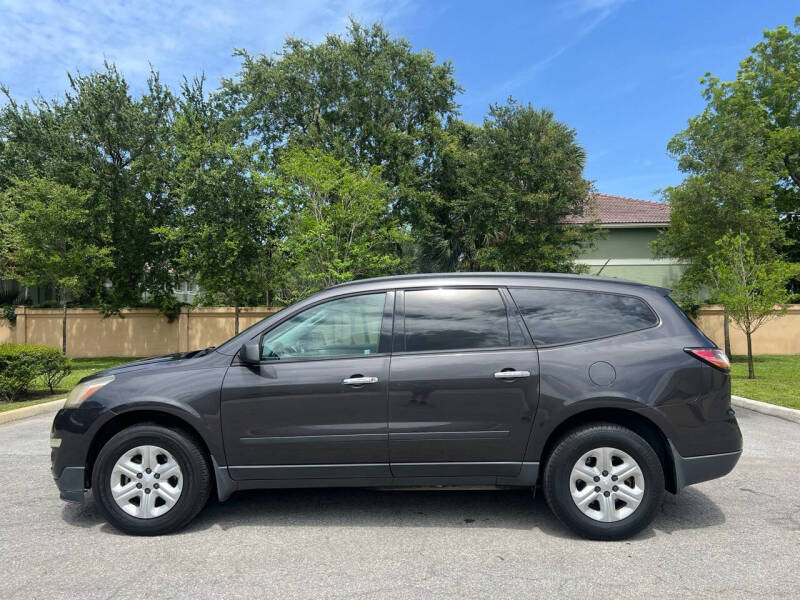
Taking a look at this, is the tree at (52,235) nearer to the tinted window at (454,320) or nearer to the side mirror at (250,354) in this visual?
the side mirror at (250,354)

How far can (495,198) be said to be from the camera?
67.9 feet

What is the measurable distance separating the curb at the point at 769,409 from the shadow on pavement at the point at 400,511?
15.4 feet

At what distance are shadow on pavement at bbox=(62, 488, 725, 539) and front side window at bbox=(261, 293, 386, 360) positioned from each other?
51.8 inches

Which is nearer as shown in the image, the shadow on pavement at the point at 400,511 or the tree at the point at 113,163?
the shadow on pavement at the point at 400,511

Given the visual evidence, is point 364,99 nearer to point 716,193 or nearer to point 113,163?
point 113,163

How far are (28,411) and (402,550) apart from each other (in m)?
8.34

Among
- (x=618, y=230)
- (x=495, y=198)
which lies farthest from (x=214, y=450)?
(x=618, y=230)

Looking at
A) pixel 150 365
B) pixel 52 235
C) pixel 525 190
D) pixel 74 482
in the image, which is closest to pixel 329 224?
pixel 525 190

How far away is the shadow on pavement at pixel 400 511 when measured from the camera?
4.22 meters

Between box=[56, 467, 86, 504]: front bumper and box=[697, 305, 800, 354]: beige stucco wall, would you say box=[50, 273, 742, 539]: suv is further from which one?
box=[697, 305, 800, 354]: beige stucco wall

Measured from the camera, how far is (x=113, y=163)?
22062 mm

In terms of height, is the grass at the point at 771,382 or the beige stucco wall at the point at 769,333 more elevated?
the beige stucco wall at the point at 769,333

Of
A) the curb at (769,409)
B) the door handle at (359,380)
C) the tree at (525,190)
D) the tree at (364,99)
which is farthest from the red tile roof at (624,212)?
the door handle at (359,380)

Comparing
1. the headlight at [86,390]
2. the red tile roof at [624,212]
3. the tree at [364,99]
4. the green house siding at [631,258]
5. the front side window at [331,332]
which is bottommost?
the headlight at [86,390]
